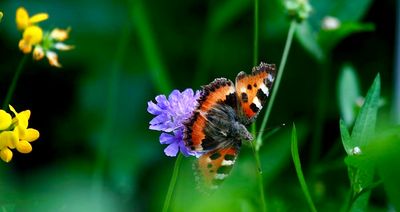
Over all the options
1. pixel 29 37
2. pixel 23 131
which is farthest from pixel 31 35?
pixel 23 131

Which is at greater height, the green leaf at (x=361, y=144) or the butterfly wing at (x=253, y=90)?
the butterfly wing at (x=253, y=90)

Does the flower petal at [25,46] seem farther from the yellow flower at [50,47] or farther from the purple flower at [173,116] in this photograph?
the purple flower at [173,116]

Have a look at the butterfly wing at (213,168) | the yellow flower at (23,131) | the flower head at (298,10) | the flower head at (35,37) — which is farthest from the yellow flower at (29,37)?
the flower head at (298,10)

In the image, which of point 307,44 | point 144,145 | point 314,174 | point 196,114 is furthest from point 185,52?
point 196,114

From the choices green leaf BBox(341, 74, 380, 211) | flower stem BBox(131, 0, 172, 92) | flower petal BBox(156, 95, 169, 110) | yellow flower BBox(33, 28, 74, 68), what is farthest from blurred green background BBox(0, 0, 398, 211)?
flower petal BBox(156, 95, 169, 110)

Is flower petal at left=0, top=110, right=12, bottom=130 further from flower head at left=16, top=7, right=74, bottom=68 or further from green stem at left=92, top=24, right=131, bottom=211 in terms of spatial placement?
green stem at left=92, top=24, right=131, bottom=211
